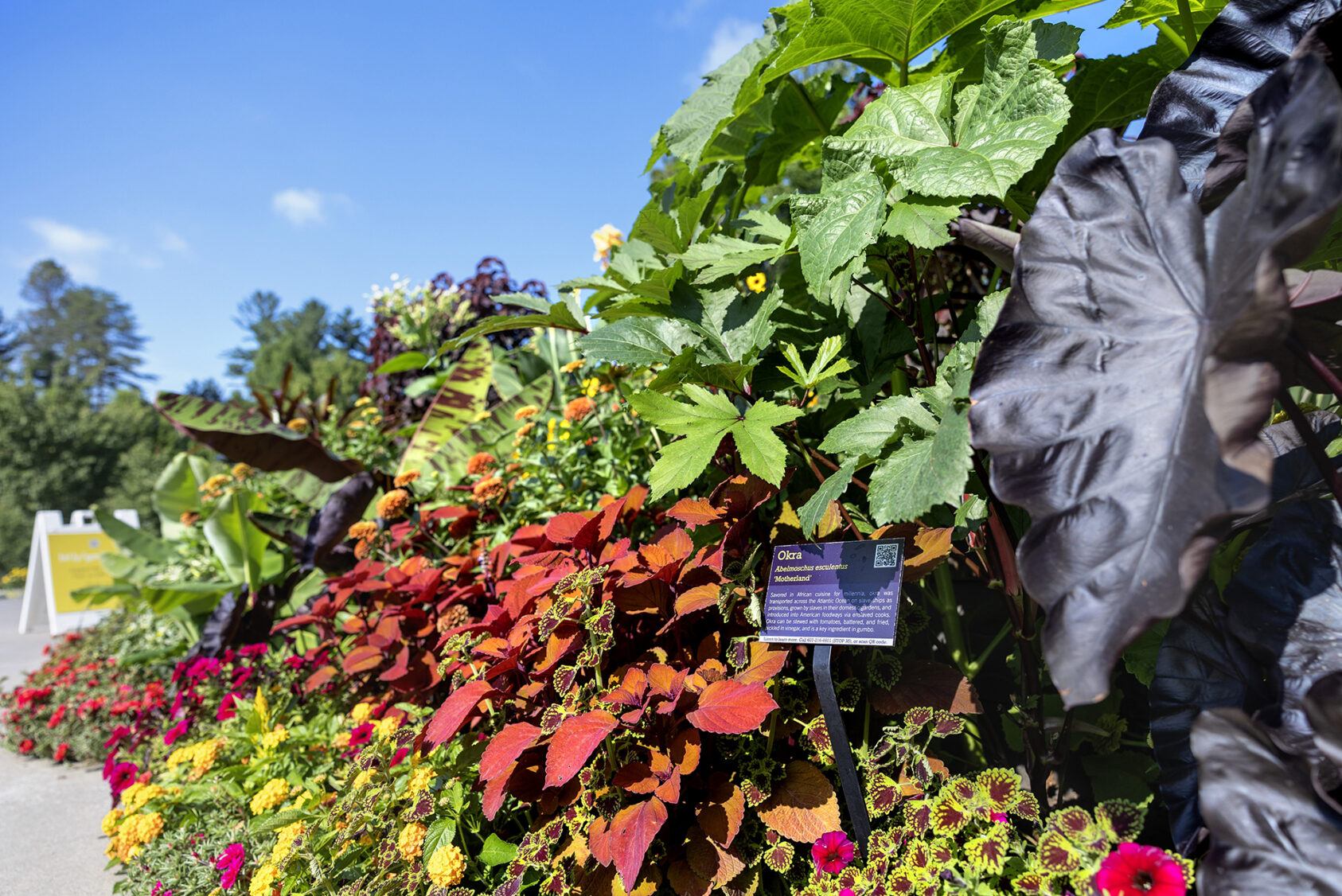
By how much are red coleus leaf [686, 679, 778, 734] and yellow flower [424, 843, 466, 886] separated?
1.79 feet

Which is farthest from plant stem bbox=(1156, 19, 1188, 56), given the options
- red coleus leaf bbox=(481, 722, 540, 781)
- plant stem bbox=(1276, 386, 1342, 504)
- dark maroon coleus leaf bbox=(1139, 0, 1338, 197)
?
red coleus leaf bbox=(481, 722, 540, 781)

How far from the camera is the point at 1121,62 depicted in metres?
1.38

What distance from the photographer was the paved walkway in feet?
7.62

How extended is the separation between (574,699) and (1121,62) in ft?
4.93

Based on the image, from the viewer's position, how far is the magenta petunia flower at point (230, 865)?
1.77 m

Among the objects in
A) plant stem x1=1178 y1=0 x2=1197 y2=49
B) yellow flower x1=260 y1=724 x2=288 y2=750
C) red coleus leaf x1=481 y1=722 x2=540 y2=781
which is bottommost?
yellow flower x1=260 y1=724 x2=288 y2=750

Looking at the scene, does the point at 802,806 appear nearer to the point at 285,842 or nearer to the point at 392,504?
the point at 285,842

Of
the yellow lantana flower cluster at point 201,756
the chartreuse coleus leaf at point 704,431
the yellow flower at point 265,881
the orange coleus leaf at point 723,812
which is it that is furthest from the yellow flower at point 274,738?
the chartreuse coleus leaf at point 704,431

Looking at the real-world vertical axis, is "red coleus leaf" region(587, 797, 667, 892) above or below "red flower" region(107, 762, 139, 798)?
above

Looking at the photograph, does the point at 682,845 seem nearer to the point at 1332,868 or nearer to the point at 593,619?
the point at 593,619

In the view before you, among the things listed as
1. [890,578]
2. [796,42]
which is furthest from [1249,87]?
[890,578]

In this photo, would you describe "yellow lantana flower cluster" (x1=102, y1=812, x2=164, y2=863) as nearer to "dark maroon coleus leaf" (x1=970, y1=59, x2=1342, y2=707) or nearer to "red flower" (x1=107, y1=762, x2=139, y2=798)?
"red flower" (x1=107, y1=762, x2=139, y2=798)

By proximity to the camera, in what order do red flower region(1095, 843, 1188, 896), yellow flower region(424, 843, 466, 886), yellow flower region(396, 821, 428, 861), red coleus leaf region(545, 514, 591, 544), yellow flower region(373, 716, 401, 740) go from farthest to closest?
1. yellow flower region(373, 716, 401, 740)
2. red coleus leaf region(545, 514, 591, 544)
3. yellow flower region(396, 821, 428, 861)
4. yellow flower region(424, 843, 466, 886)
5. red flower region(1095, 843, 1188, 896)

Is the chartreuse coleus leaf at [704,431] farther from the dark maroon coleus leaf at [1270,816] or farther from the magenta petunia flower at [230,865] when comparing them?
the magenta petunia flower at [230,865]
